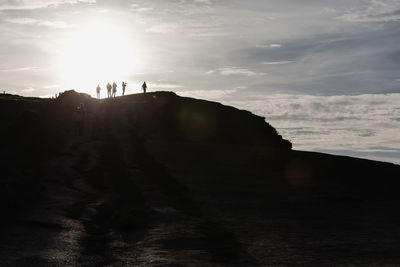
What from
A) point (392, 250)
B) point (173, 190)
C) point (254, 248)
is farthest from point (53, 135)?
point (392, 250)

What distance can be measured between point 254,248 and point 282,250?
1.04 meters

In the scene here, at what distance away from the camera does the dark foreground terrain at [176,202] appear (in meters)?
18.3

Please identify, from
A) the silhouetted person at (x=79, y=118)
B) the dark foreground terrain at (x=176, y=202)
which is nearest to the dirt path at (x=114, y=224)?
the dark foreground terrain at (x=176, y=202)

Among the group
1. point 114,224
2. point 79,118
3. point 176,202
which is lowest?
point 114,224

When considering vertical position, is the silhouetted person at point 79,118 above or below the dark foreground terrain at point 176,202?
above

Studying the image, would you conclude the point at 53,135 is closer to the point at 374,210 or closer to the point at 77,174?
the point at 77,174

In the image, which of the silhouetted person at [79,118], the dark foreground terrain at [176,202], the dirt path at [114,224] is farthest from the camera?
the silhouetted person at [79,118]

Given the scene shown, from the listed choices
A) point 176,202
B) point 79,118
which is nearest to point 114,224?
point 176,202

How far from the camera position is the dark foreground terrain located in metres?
18.3

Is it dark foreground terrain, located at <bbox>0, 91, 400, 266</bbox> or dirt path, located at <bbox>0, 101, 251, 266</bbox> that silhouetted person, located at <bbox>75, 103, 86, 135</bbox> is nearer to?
dark foreground terrain, located at <bbox>0, 91, 400, 266</bbox>

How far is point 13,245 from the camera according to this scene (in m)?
18.6

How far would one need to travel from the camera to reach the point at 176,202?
93.5 feet

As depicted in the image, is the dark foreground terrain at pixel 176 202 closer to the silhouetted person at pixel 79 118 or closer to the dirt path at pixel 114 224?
the dirt path at pixel 114 224

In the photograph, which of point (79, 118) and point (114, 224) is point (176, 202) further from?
point (79, 118)
